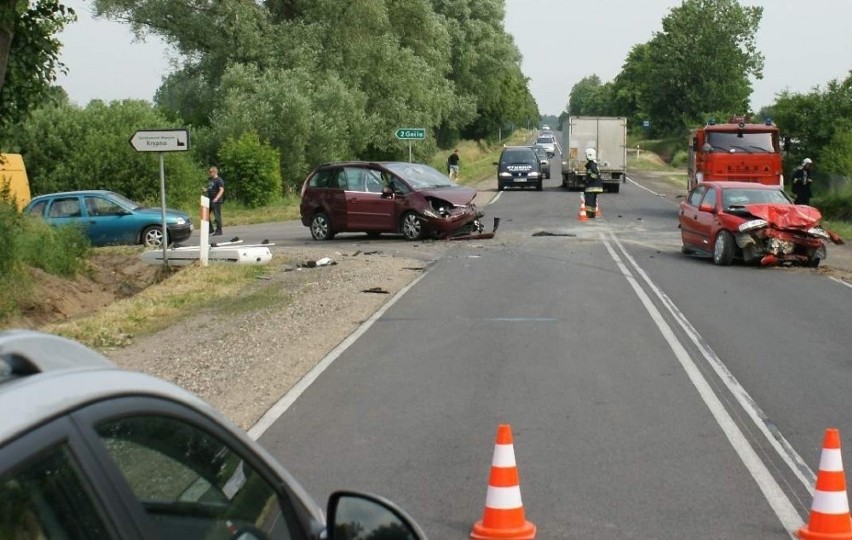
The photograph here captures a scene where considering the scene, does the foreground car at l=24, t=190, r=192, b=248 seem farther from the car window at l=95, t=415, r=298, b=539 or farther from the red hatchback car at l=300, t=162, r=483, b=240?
the car window at l=95, t=415, r=298, b=539

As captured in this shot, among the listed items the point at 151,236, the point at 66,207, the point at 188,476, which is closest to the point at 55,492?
the point at 188,476

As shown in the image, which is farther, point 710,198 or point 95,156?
point 95,156

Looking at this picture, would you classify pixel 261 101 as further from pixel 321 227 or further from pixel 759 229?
pixel 759 229

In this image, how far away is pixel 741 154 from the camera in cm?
3216

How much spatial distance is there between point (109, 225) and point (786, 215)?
611 inches

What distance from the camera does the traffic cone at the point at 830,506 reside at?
22.0 feet

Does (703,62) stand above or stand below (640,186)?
above

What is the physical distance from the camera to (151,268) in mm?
24766

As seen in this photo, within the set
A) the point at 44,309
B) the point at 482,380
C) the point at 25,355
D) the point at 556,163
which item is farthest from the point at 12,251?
the point at 556,163

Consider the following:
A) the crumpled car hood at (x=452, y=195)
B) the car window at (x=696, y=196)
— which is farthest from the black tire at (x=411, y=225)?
the car window at (x=696, y=196)

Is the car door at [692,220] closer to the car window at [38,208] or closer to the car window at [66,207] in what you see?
the car window at [66,207]

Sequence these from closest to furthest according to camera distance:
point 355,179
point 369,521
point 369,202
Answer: point 369,521
point 369,202
point 355,179

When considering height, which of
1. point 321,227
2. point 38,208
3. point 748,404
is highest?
point 748,404

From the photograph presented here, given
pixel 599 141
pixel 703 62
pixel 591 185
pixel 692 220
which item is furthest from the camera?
pixel 703 62
